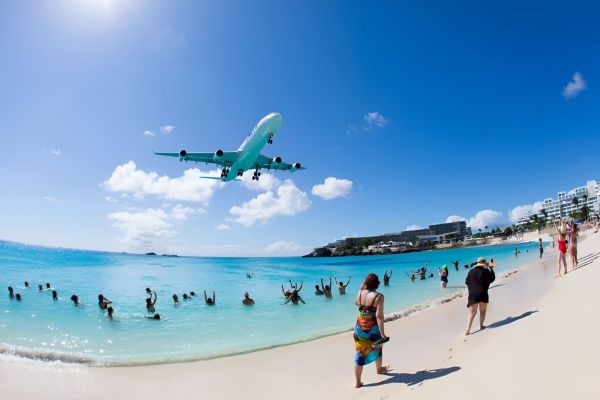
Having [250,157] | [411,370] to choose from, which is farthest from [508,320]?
[250,157]

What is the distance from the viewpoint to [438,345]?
6820 mm

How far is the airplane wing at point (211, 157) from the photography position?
31462 mm

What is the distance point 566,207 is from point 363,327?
246238 millimetres

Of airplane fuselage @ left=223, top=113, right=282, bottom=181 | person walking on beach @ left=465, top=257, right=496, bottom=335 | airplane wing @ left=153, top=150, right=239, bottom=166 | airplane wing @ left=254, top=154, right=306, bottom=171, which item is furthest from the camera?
airplane wing @ left=254, top=154, right=306, bottom=171

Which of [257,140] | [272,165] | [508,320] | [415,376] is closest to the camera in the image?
[415,376]

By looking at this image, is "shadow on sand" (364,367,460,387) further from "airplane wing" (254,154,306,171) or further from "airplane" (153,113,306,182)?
"airplane wing" (254,154,306,171)

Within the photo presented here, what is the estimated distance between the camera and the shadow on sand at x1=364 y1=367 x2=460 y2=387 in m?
4.84

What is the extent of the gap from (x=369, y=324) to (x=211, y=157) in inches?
1192

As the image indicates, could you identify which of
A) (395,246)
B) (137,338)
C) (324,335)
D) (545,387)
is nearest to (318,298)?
(324,335)

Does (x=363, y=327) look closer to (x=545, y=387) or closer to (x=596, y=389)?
(x=545, y=387)

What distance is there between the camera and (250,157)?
29.9 m

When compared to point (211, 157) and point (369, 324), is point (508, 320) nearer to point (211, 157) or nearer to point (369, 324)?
point (369, 324)

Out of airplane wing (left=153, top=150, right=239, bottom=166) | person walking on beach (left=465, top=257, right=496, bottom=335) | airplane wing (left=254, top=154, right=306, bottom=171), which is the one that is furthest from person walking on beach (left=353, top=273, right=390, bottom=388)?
airplane wing (left=254, top=154, right=306, bottom=171)

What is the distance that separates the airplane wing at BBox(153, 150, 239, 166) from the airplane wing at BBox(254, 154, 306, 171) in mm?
3513
